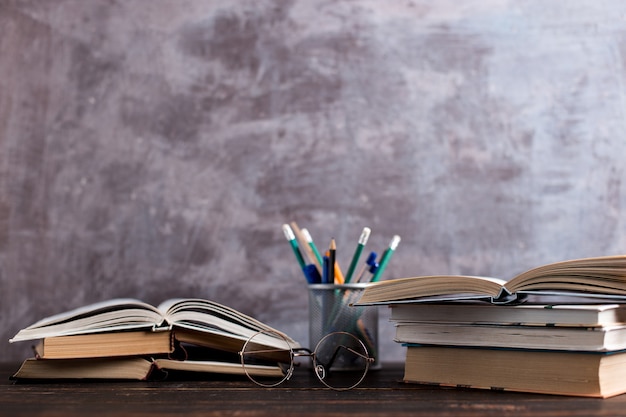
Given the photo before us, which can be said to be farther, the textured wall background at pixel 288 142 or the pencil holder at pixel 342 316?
the textured wall background at pixel 288 142

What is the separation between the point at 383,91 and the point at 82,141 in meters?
0.64

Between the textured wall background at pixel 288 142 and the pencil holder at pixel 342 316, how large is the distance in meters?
0.24

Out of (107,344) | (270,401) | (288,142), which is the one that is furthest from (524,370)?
(288,142)

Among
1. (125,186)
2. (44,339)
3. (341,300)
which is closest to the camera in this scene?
(44,339)

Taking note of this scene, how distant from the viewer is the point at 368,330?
1.24 m

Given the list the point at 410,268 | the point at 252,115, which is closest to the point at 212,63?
the point at 252,115

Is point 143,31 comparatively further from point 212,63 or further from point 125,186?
point 125,186

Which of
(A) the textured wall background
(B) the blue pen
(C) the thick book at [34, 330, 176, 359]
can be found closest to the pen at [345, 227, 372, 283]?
(B) the blue pen

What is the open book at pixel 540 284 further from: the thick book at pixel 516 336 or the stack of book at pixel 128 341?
the stack of book at pixel 128 341

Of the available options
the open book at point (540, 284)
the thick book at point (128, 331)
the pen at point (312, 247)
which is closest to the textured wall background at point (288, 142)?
the pen at point (312, 247)

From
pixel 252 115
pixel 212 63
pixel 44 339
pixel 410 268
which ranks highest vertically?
pixel 212 63

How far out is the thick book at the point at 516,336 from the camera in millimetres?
893

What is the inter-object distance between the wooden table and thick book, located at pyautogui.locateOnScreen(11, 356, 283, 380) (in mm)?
17

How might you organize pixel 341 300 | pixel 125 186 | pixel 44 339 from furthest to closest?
pixel 125 186 → pixel 341 300 → pixel 44 339
